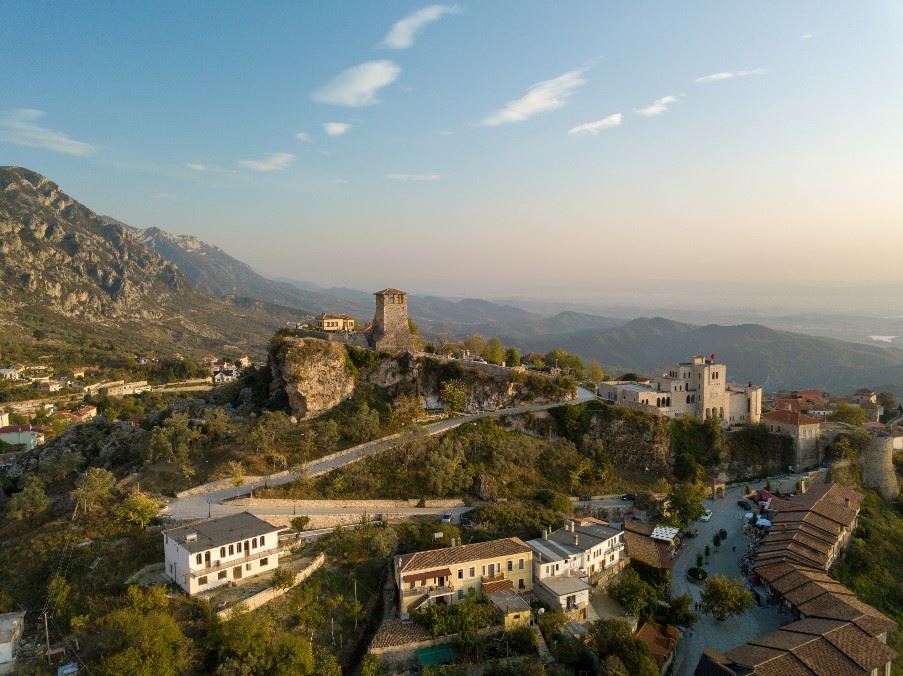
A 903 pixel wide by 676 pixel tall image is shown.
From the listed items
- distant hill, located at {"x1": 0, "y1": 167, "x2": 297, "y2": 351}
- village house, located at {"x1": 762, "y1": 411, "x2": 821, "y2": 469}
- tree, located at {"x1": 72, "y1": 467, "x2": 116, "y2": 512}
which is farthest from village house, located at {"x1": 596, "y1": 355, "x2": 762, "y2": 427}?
distant hill, located at {"x1": 0, "y1": 167, "x2": 297, "y2": 351}

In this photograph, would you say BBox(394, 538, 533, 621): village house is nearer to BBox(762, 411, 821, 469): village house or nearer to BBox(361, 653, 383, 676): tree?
BBox(361, 653, 383, 676): tree

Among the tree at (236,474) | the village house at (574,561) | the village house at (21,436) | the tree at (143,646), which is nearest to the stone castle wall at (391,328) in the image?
the tree at (236,474)

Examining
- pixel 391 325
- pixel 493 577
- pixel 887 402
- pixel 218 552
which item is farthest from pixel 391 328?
pixel 887 402

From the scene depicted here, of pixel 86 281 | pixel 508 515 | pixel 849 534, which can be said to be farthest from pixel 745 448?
pixel 86 281

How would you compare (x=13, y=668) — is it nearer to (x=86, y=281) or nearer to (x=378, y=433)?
(x=378, y=433)

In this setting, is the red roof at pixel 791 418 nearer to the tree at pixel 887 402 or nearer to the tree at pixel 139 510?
the tree at pixel 887 402
